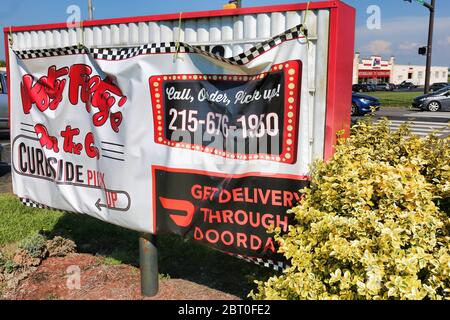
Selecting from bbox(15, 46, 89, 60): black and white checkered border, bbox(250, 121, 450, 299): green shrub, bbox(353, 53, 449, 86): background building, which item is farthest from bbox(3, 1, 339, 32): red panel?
bbox(353, 53, 449, 86): background building

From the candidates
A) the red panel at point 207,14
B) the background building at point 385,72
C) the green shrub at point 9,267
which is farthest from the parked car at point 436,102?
the background building at point 385,72

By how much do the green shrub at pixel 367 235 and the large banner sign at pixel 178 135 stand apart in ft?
1.16

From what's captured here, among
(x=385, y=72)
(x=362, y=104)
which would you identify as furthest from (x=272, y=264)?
(x=385, y=72)

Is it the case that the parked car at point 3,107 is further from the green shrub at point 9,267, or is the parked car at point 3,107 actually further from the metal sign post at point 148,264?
the metal sign post at point 148,264

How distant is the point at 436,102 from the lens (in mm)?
22891

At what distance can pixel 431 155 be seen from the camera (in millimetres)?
3449

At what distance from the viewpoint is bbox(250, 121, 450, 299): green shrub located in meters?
2.34

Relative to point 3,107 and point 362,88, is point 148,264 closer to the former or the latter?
point 3,107

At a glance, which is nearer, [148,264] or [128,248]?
[148,264]

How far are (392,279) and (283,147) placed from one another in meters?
1.24

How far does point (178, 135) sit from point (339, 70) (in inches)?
51.6

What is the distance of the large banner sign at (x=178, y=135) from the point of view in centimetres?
322
